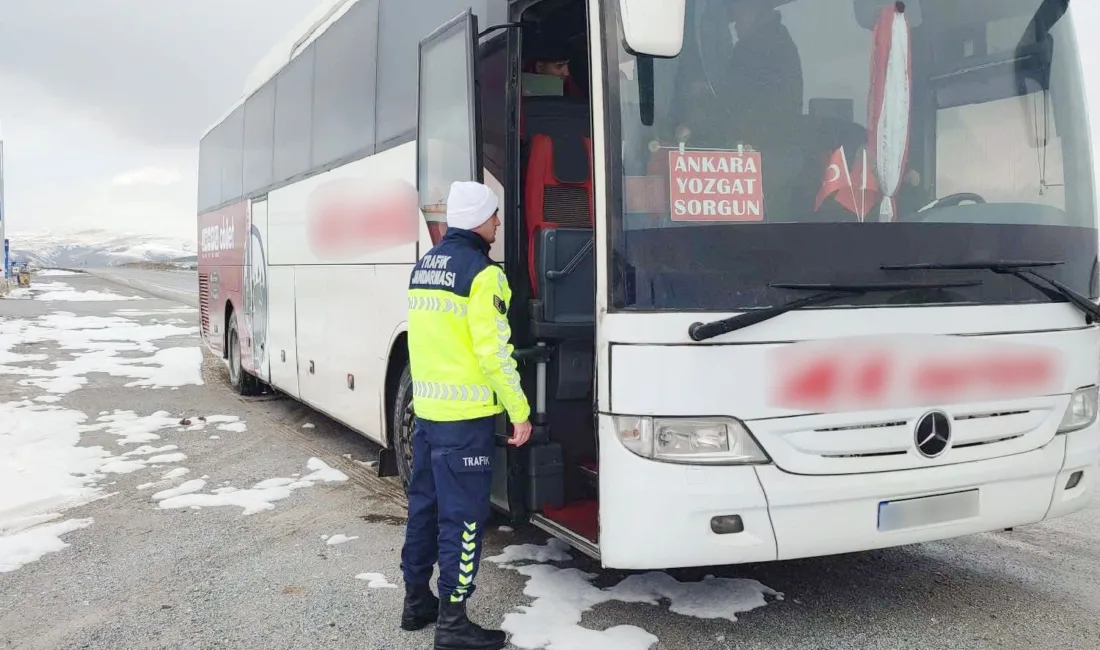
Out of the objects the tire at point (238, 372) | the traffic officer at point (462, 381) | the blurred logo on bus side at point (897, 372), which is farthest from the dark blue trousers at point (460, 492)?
the tire at point (238, 372)

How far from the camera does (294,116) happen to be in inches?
332

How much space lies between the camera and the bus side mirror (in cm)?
341

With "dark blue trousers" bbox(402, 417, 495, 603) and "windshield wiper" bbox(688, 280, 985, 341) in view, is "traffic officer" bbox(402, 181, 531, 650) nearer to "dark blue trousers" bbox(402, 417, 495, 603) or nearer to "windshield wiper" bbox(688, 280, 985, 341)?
"dark blue trousers" bbox(402, 417, 495, 603)

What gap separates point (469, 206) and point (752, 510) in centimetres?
161

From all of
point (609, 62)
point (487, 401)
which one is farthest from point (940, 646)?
point (609, 62)

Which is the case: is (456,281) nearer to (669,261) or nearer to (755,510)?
(669,261)

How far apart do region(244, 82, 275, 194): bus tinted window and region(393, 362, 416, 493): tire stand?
424cm

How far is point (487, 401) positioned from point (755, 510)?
1.12 metres

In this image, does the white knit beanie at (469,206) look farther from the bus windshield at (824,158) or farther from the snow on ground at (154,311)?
the snow on ground at (154,311)

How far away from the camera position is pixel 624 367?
361cm

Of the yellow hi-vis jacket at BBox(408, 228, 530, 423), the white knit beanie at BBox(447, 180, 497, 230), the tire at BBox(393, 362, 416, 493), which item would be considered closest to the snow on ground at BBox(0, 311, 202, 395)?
the tire at BBox(393, 362, 416, 493)

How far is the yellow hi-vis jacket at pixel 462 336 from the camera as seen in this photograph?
373 centimetres

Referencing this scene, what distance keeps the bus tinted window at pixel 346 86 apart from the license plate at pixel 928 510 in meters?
4.13

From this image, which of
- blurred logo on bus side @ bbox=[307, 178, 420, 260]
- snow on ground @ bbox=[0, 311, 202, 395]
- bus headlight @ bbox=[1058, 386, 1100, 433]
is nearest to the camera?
bus headlight @ bbox=[1058, 386, 1100, 433]
